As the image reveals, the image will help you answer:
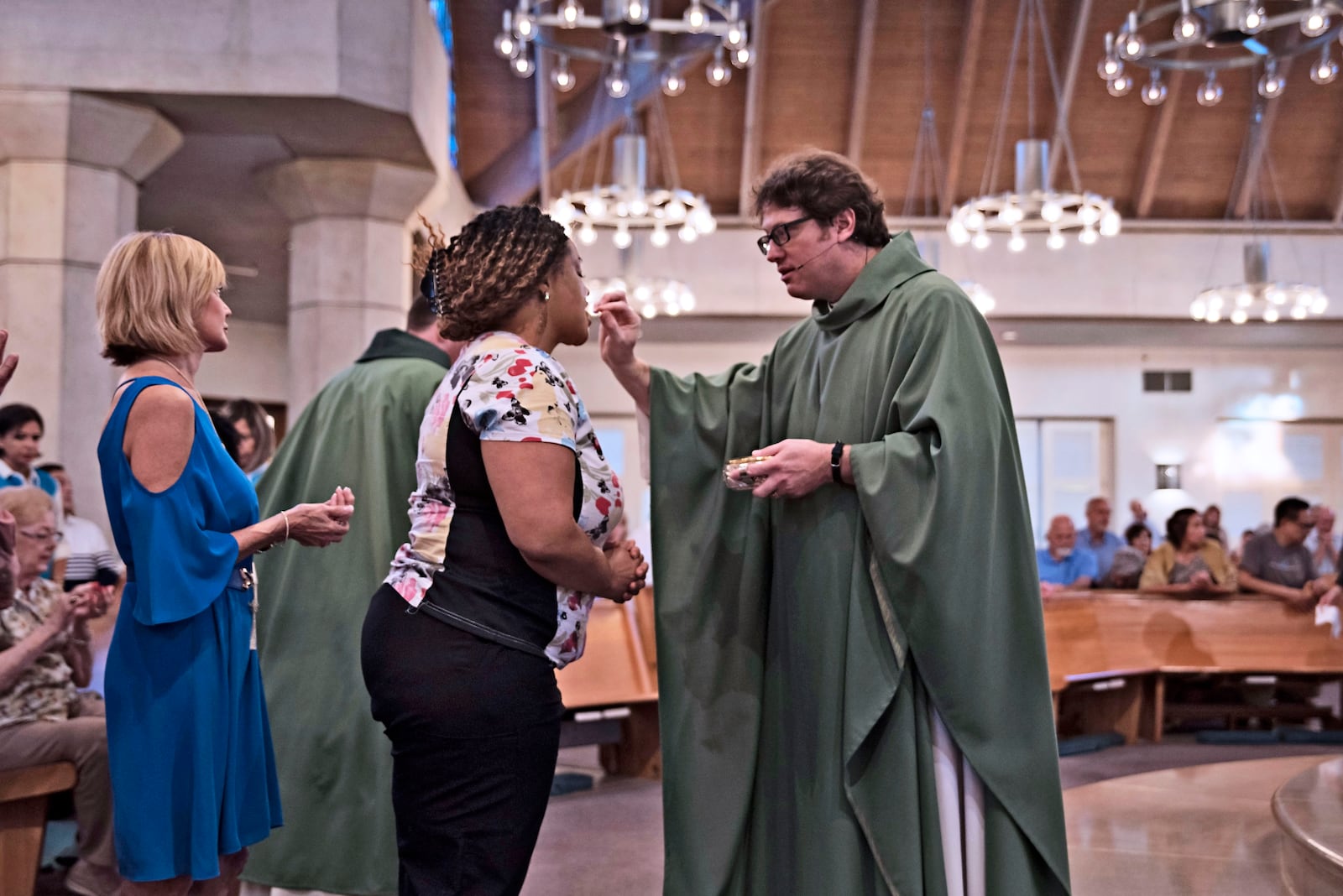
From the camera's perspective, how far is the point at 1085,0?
1201cm

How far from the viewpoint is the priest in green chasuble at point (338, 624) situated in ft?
A: 10.7

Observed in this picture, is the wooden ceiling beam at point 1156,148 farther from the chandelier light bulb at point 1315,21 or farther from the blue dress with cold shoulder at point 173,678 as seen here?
the blue dress with cold shoulder at point 173,678

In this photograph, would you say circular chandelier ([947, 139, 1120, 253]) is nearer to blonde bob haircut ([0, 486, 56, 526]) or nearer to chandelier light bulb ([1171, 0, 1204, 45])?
chandelier light bulb ([1171, 0, 1204, 45])

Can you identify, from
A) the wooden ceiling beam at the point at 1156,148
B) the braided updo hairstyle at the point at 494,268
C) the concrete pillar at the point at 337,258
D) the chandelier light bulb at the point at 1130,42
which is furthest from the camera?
the wooden ceiling beam at the point at 1156,148

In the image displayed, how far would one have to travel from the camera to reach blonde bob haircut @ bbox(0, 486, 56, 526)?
12.6 feet

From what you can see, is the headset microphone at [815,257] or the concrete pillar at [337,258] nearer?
the headset microphone at [815,257]

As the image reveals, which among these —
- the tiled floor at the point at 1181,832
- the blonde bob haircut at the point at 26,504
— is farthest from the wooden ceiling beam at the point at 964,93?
the blonde bob haircut at the point at 26,504

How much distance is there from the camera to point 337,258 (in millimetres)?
8070

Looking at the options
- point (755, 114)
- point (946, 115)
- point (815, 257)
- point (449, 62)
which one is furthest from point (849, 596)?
point (946, 115)

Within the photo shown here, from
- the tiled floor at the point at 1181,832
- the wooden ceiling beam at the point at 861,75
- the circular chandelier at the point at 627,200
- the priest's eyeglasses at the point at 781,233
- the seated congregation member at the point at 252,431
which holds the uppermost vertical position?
the wooden ceiling beam at the point at 861,75

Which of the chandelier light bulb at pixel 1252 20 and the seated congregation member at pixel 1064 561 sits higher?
the chandelier light bulb at pixel 1252 20

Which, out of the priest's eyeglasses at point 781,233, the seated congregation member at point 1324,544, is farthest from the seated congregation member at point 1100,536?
the priest's eyeglasses at point 781,233

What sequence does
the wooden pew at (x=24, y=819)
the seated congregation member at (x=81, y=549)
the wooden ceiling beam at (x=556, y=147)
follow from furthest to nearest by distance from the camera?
the wooden ceiling beam at (x=556, y=147), the seated congregation member at (x=81, y=549), the wooden pew at (x=24, y=819)

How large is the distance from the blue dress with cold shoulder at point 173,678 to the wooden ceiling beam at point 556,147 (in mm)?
10547
